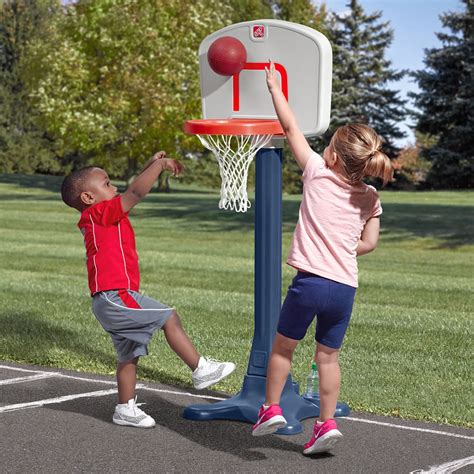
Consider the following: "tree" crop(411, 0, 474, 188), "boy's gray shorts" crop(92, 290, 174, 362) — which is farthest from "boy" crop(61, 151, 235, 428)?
"tree" crop(411, 0, 474, 188)

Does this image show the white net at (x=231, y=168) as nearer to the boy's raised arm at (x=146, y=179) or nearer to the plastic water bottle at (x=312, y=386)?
the boy's raised arm at (x=146, y=179)

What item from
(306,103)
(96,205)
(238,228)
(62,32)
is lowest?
(238,228)

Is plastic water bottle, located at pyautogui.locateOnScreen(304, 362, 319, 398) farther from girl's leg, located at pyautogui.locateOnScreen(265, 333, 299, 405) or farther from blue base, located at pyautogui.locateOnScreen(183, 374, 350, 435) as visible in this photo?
girl's leg, located at pyautogui.locateOnScreen(265, 333, 299, 405)

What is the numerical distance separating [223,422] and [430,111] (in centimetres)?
4017

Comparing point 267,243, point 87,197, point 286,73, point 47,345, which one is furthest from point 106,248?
point 47,345

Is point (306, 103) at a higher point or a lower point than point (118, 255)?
higher

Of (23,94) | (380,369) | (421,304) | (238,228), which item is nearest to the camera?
(380,369)

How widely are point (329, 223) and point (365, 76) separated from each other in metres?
49.3

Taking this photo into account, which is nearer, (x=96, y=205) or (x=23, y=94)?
(x=96, y=205)

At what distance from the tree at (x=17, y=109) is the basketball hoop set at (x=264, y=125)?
45.9 m

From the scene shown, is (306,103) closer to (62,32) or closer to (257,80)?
(257,80)

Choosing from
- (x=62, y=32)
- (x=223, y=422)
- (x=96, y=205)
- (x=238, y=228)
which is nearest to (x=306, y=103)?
(x=96, y=205)

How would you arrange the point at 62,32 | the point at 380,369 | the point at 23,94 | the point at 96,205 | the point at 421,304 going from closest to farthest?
the point at 96,205 < the point at 380,369 < the point at 421,304 < the point at 62,32 < the point at 23,94

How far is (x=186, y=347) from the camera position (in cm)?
605
